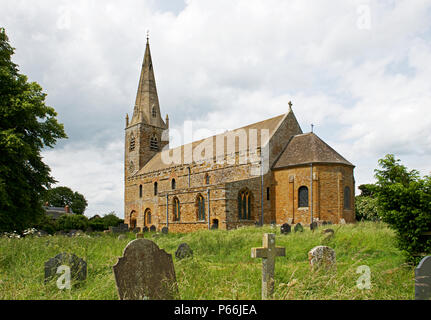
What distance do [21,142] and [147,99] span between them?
30.2 meters

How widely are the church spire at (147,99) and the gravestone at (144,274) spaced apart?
38.6 metres

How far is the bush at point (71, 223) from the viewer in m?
32.2

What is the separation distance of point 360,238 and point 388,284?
7.74 meters

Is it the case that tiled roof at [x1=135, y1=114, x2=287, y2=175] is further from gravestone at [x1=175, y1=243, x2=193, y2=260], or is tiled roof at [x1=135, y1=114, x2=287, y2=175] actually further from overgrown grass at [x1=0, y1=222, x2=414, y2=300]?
gravestone at [x1=175, y1=243, x2=193, y2=260]

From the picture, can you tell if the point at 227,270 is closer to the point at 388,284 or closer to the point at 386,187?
the point at 388,284

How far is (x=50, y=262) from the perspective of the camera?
6.43 meters

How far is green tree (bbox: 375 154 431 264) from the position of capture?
30.1ft

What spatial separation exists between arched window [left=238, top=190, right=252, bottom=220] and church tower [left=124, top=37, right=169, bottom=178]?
20.6 meters

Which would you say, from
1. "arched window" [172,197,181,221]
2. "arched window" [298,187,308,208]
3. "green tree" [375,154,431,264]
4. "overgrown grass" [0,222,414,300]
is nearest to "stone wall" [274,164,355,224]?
"arched window" [298,187,308,208]

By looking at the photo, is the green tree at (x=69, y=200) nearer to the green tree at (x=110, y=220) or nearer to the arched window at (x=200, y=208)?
the green tree at (x=110, y=220)

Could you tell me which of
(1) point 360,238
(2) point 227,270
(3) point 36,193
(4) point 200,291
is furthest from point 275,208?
(4) point 200,291

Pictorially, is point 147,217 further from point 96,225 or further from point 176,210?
point 176,210

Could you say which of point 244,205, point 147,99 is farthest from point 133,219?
point 244,205

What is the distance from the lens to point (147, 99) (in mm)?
43656
